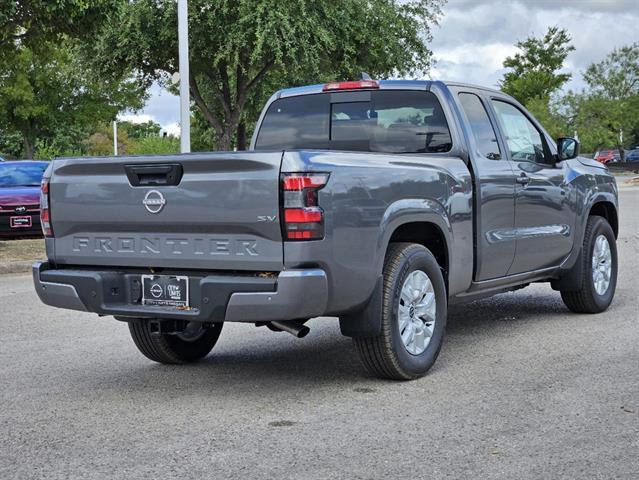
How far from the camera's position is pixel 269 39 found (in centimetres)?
2452

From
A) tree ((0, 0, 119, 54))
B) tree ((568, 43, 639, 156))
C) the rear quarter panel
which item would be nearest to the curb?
tree ((0, 0, 119, 54))

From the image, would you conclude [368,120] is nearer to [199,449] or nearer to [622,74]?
[199,449]

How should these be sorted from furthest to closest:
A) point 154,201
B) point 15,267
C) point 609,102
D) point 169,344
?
point 609,102 → point 15,267 → point 169,344 → point 154,201

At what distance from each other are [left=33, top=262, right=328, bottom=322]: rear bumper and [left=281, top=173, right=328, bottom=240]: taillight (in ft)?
0.69

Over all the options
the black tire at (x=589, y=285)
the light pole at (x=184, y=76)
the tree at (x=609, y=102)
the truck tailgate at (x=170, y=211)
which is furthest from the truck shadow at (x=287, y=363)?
the tree at (x=609, y=102)

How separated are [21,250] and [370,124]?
977cm

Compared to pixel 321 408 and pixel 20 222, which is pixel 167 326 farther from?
pixel 20 222

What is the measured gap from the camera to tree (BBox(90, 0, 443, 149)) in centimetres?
2500

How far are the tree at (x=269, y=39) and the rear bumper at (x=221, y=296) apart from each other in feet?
59.2

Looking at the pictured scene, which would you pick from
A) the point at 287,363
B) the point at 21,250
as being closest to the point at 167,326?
the point at 287,363

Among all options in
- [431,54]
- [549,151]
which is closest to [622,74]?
[431,54]

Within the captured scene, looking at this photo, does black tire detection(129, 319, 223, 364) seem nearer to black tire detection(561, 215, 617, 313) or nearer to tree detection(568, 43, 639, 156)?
black tire detection(561, 215, 617, 313)

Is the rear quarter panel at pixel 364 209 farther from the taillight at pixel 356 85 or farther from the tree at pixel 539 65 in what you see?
the tree at pixel 539 65

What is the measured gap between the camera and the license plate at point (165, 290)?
5.70 metres
